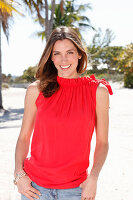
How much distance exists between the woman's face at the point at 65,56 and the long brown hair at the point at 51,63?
0.03 m

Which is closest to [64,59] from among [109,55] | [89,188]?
[89,188]

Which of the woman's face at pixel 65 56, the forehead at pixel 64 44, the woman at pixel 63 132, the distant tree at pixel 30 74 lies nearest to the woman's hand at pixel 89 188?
the woman at pixel 63 132

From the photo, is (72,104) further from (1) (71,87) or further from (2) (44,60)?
(2) (44,60)

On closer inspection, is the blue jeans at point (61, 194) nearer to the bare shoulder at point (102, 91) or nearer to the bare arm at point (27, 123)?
the bare arm at point (27, 123)

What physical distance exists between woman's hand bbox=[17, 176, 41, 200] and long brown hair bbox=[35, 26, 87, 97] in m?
0.54

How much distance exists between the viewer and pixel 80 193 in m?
1.44

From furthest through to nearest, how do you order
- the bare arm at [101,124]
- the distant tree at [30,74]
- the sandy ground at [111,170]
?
1. the sandy ground at [111,170]
2. the distant tree at [30,74]
3. the bare arm at [101,124]

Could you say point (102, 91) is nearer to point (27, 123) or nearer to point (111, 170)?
point (27, 123)

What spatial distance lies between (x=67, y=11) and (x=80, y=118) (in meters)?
20.3

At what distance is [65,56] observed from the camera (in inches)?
64.5

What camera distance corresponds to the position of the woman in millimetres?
1435

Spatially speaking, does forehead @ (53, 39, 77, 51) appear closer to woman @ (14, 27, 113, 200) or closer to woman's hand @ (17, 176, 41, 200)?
woman @ (14, 27, 113, 200)

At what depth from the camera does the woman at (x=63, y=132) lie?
143cm

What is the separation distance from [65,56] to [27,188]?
0.86 metres
